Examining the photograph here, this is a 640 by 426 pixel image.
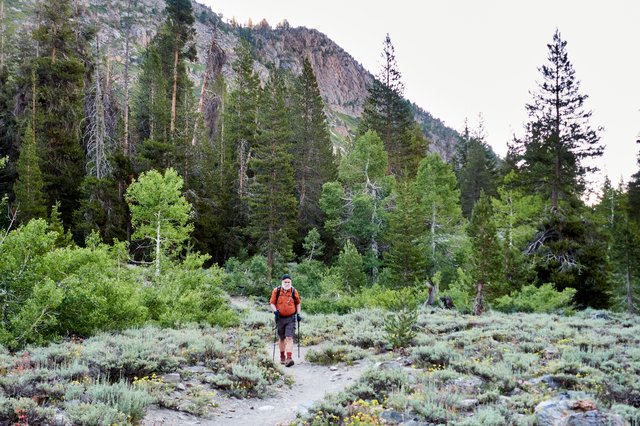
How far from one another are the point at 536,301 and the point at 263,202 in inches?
800

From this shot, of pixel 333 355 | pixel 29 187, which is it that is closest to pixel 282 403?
pixel 333 355

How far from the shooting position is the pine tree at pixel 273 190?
1282 inches

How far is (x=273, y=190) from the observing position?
1319 inches

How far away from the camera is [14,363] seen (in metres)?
7.53

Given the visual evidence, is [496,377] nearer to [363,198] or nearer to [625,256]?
[363,198]

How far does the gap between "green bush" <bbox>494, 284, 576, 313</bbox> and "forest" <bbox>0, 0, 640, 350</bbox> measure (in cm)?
10

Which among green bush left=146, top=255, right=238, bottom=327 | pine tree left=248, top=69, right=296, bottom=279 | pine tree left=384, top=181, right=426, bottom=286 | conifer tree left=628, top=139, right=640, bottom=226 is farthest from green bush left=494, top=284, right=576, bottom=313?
conifer tree left=628, top=139, right=640, bottom=226

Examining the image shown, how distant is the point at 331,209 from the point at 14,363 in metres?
28.3

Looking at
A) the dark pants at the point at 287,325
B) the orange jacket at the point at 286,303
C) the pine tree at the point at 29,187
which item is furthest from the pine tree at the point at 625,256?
the pine tree at the point at 29,187

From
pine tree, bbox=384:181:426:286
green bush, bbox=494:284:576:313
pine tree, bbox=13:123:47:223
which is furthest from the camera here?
pine tree, bbox=13:123:47:223

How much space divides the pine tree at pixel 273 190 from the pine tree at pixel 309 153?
580 cm

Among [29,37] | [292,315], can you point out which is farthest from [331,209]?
[29,37]

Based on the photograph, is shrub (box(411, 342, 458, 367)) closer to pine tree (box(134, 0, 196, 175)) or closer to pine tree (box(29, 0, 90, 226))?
pine tree (box(134, 0, 196, 175))

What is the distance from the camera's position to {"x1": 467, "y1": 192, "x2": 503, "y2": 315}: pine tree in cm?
1861
